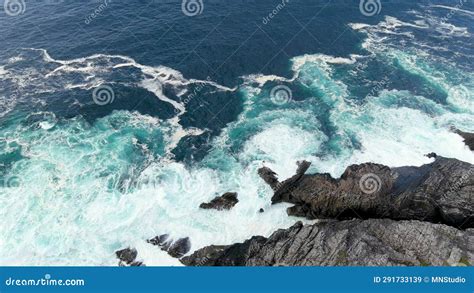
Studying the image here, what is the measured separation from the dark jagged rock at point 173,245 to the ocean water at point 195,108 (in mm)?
997

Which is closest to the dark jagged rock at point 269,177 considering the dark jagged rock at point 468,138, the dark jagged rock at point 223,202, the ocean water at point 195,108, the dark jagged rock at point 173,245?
the ocean water at point 195,108

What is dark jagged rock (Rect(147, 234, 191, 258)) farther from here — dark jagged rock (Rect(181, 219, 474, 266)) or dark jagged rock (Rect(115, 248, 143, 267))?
dark jagged rock (Rect(181, 219, 474, 266))

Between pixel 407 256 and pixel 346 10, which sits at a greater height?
pixel 346 10

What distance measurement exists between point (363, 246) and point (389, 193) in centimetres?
1489

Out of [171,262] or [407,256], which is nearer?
[407,256]

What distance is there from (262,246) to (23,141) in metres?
48.3

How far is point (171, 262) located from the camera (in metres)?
54.0

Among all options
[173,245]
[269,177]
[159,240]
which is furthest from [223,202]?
[159,240]

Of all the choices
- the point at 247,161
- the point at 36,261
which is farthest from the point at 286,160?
the point at 36,261

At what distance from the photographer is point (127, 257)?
179ft

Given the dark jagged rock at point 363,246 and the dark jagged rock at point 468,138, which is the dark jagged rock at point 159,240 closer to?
the dark jagged rock at point 363,246

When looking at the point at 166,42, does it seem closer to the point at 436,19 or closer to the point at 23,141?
the point at 23,141

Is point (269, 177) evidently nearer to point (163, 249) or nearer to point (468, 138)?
point (163, 249)

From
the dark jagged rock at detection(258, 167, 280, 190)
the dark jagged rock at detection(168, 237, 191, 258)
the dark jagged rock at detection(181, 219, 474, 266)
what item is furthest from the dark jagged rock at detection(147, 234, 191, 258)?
the dark jagged rock at detection(258, 167, 280, 190)
